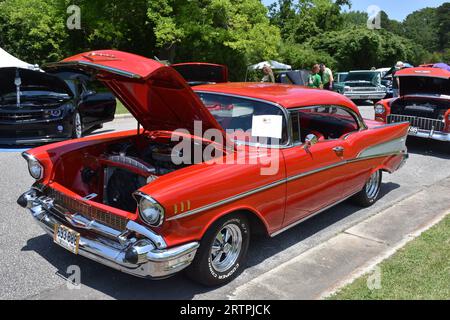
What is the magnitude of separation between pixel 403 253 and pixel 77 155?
3158 millimetres

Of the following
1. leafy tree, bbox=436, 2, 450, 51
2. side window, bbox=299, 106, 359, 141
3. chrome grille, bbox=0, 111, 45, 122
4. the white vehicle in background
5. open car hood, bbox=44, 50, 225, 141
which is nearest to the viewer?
open car hood, bbox=44, 50, 225, 141

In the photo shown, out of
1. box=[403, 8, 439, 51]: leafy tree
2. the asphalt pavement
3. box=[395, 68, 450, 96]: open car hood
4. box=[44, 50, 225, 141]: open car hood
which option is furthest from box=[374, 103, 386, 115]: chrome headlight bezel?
box=[403, 8, 439, 51]: leafy tree

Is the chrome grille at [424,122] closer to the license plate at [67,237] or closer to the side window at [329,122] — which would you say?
the side window at [329,122]

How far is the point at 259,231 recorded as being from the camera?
3.96 metres

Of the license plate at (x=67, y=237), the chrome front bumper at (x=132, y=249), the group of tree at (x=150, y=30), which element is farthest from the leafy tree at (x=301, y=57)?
the chrome front bumper at (x=132, y=249)

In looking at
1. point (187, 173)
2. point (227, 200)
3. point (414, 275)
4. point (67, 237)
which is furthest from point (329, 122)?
point (67, 237)

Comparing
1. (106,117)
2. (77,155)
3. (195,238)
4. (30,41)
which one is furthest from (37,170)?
(30,41)

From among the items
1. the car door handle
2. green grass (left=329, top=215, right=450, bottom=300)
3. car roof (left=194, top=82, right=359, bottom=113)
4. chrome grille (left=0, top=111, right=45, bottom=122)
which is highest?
car roof (left=194, top=82, right=359, bottom=113)

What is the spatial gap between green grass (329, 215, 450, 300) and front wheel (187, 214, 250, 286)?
84cm

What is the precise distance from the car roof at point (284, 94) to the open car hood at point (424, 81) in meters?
4.33

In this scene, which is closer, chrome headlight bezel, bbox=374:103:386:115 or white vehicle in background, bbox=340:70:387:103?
chrome headlight bezel, bbox=374:103:386:115

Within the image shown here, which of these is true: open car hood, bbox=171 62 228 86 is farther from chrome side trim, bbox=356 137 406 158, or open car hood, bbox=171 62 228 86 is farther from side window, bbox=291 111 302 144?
side window, bbox=291 111 302 144

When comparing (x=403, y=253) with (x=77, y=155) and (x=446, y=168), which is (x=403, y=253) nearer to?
(x=77, y=155)

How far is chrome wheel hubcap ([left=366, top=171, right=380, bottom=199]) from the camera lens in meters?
5.72
